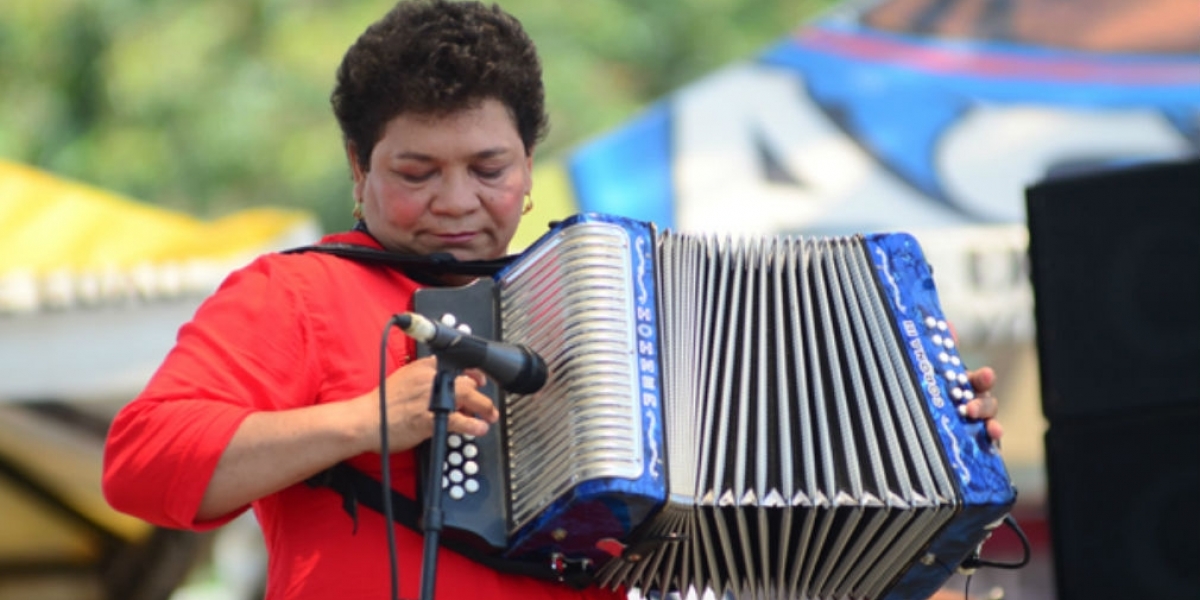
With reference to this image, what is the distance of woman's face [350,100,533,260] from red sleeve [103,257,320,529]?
25cm

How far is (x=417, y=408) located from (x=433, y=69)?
659 mm

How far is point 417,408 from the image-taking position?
110 inches

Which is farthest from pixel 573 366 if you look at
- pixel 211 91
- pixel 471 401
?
pixel 211 91

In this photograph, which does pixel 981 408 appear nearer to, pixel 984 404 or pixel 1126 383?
pixel 984 404

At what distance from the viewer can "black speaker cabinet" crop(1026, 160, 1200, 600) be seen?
2.77 metres

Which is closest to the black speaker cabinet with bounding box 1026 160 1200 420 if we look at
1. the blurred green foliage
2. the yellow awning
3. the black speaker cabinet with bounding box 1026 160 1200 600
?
the black speaker cabinet with bounding box 1026 160 1200 600

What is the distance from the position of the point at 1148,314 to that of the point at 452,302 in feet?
3.50

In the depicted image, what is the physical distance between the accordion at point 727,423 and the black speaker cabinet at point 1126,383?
0.93ft

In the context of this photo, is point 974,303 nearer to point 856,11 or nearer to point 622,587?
point 856,11

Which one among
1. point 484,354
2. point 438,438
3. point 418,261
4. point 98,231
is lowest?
point 438,438

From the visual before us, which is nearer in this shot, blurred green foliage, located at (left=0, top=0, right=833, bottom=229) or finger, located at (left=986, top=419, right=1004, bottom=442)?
finger, located at (left=986, top=419, right=1004, bottom=442)

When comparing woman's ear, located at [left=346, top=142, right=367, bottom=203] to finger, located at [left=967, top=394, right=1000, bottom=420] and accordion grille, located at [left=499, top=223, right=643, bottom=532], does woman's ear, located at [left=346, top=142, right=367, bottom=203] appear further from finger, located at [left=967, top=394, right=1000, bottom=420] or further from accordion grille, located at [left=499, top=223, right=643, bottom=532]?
finger, located at [left=967, top=394, right=1000, bottom=420]

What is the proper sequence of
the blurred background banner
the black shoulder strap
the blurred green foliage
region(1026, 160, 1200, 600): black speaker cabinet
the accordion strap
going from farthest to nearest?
the blurred green foliage → the blurred background banner → the black shoulder strap → the accordion strap → region(1026, 160, 1200, 600): black speaker cabinet

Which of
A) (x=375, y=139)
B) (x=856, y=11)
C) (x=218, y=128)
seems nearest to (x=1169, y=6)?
(x=856, y=11)
